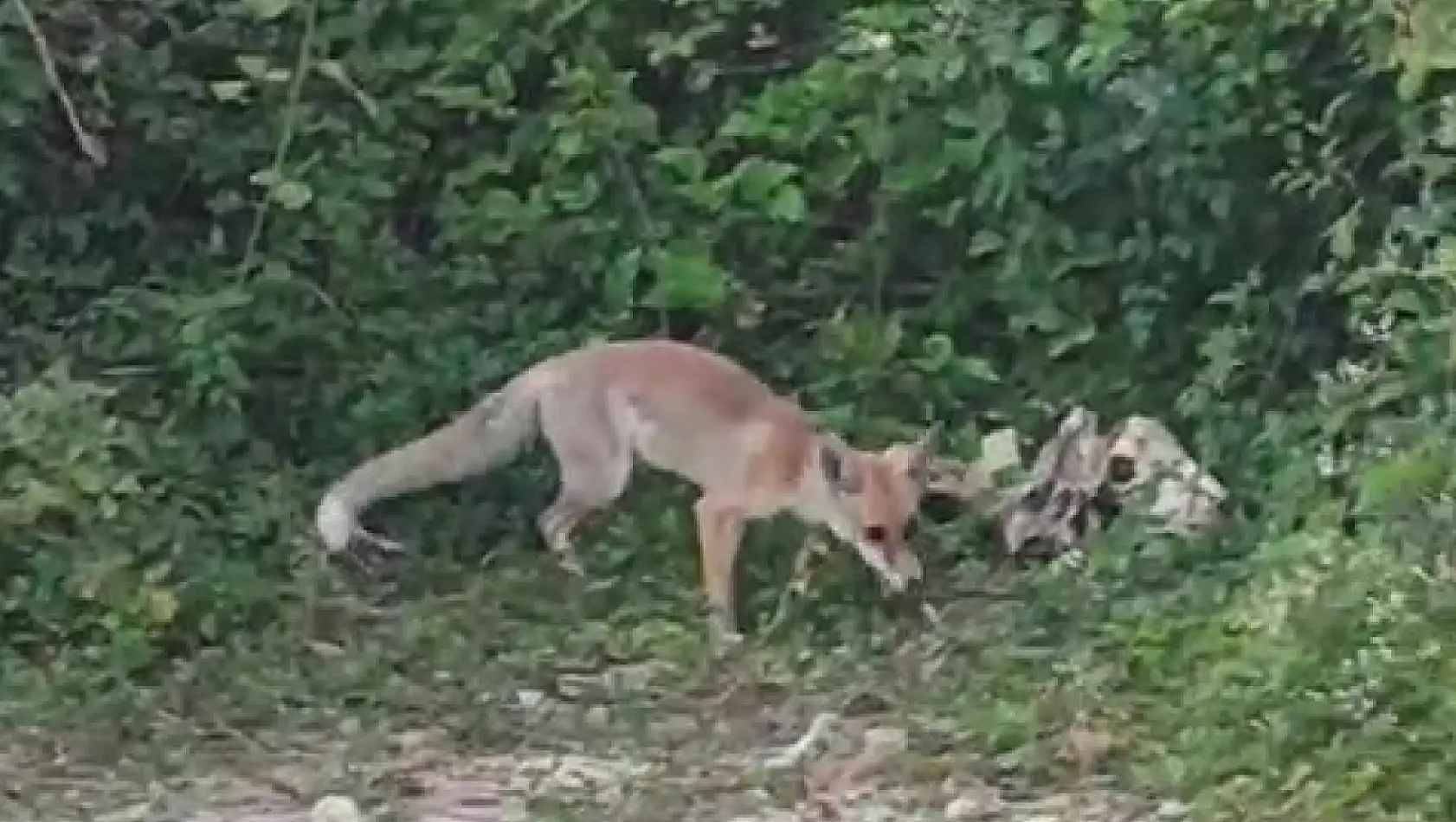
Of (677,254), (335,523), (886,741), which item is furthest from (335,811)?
(677,254)

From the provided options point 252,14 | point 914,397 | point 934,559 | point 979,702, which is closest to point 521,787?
point 979,702

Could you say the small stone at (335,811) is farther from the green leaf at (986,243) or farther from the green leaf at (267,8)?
the green leaf at (267,8)

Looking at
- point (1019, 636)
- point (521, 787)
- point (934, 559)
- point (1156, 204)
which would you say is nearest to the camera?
point (521, 787)

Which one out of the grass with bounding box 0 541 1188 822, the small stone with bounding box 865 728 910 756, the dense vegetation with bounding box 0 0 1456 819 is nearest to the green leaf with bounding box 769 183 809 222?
the dense vegetation with bounding box 0 0 1456 819

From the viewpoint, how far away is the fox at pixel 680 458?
7.83 meters

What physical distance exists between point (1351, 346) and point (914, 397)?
1129 mm

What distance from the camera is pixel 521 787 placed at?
6664 millimetres

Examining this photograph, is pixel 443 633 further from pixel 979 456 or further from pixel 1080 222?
pixel 1080 222

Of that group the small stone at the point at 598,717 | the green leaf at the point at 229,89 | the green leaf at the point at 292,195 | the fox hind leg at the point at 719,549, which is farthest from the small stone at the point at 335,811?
the green leaf at the point at 229,89

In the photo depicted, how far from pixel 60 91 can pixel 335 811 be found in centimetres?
304

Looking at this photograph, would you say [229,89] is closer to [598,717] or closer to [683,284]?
[683,284]

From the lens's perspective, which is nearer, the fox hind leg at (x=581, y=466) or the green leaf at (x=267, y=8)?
the fox hind leg at (x=581, y=466)

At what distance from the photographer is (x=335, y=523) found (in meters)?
8.09

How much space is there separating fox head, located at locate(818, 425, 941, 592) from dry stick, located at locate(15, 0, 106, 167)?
2.37 meters
